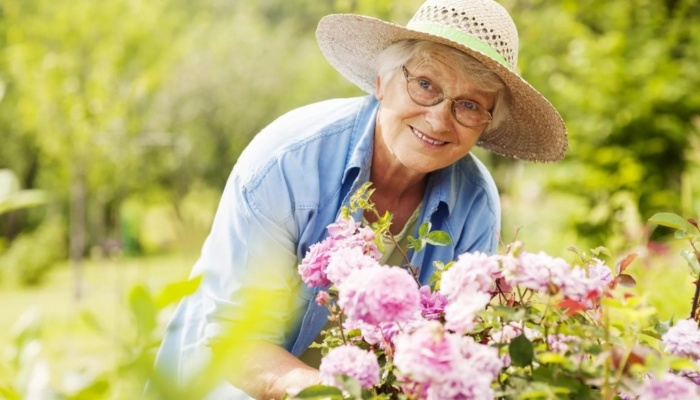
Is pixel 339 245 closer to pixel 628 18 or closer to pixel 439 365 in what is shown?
pixel 439 365

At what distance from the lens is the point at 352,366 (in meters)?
1.16

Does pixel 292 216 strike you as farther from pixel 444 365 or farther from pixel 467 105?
pixel 444 365

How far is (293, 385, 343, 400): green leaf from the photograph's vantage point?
113 cm

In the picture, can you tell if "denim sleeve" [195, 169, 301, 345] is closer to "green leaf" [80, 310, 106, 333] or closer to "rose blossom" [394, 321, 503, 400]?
"rose blossom" [394, 321, 503, 400]

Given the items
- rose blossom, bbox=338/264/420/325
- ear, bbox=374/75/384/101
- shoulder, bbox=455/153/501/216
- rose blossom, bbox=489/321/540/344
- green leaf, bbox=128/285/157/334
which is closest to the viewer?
green leaf, bbox=128/285/157/334

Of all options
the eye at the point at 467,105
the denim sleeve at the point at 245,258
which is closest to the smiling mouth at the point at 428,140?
the eye at the point at 467,105

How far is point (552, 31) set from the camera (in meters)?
10.4

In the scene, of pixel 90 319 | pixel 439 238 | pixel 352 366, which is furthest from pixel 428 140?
pixel 90 319

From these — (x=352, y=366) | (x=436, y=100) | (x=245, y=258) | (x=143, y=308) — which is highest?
(x=143, y=308)

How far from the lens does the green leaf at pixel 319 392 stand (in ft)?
3.70

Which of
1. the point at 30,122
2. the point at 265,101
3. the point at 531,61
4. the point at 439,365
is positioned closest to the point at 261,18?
the point at 265,101

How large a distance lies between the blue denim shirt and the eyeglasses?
0.20 m

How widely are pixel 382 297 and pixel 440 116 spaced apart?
35.9 inches

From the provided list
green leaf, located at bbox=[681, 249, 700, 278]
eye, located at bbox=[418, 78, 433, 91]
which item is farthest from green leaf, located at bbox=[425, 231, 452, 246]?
eye, located at bbox=[418, 78, 433, 91]
